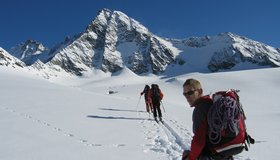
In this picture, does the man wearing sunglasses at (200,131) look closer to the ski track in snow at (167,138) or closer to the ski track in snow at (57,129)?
the ski track in snow at (167,138)

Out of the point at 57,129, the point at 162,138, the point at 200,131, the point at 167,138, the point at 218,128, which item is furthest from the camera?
the point at 57,129

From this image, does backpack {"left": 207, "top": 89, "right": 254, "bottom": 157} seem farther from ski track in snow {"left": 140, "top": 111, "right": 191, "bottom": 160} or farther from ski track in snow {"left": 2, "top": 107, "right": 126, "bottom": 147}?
ski track in snow {"left": 2, "top": 107, "right": 126, "bottom": 147}

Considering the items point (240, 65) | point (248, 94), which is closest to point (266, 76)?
point (248, 94)

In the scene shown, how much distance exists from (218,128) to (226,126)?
0.09m

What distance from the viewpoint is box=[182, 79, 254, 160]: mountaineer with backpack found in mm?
4266

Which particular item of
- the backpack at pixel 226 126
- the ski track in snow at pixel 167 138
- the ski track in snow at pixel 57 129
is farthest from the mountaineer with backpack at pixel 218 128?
the ski track in snow at pixel 57 129

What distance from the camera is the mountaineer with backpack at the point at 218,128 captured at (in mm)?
4266

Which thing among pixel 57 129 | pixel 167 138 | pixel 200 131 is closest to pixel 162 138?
pixel 167 138

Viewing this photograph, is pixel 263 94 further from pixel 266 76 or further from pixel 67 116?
pixel 67 116

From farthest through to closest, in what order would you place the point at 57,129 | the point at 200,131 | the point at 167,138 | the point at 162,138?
the point at 57,129 < the point at 167,138 < the point at 162,138 < the point at 200,131

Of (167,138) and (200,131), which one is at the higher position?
(167,138)

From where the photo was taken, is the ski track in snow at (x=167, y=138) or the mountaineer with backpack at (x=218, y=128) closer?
the mountaineer with backpack at (x=218, y=128)

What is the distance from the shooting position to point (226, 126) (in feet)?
14.0

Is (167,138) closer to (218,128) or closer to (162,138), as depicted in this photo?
(162,138)
